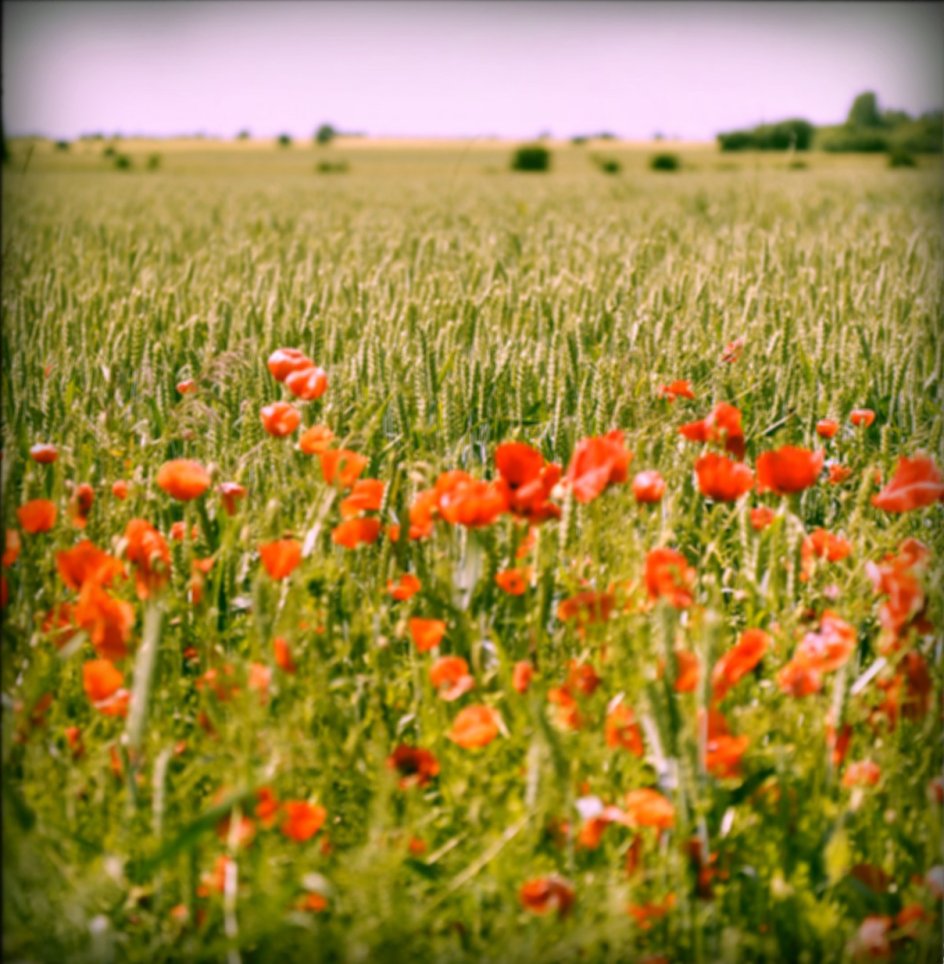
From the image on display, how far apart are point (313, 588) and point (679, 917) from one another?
26.7 inches

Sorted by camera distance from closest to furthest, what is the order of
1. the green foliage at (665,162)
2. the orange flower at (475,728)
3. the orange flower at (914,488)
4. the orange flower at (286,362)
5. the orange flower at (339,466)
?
1. the orange flower at (475,728)
2. the orange flower at (914,488)
3. the orange flower at (339,466)
4. the orange flower at (286,362)
5. the green foliage at (665,162)

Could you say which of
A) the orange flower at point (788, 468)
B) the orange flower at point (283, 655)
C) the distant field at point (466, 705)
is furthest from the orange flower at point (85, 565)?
the orange flower at point (788, 468)

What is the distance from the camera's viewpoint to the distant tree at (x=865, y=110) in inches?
76.9

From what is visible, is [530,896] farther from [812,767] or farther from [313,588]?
[313,588]

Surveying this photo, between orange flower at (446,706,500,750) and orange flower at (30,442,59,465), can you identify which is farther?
orange flower at (30,442,59,465)

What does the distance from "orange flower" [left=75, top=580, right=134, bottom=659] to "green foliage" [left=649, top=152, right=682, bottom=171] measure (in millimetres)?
27800

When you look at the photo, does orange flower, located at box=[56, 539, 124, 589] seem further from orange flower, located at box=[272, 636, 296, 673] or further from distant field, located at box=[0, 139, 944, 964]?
orange flower, located at box=[272, 636, 296, 673]

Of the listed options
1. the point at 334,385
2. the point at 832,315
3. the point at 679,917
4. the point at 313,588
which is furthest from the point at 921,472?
the point at 832,315

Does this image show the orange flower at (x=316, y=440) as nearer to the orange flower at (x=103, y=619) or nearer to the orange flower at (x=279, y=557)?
the orange flower at (x=279, y=557)

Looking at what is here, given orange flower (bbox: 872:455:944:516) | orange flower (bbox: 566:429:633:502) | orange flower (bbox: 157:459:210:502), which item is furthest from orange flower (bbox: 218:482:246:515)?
orange flower (bbox: 872:455:944:516)

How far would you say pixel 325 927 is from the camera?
1008 mm

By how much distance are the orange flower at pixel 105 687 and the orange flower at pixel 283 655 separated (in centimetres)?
17

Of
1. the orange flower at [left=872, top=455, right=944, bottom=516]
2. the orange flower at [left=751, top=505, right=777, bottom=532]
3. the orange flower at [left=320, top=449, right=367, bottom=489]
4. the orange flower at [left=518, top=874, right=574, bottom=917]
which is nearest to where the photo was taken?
the orange flower at [left=518, top=874, right=574, bottom=917]

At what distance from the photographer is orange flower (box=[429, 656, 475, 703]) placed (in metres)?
1.19
